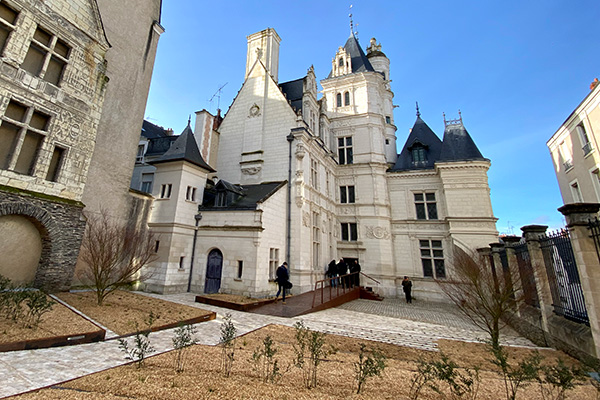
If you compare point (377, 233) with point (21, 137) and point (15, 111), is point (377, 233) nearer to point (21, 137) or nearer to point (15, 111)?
point (21, 137)

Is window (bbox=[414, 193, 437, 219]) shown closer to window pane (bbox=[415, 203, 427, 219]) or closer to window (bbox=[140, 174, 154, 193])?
window pane (bbox=[415, 203, 427, 219])

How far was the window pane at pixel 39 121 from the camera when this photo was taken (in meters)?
9.93

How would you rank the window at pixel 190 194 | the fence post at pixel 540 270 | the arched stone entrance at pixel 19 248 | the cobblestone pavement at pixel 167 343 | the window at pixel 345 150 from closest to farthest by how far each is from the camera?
the cobblestone pavement at pixel 167 343 → the fence post at pixel 540 270 → the arched stone entrance at pixel 19 248 → the window at pixel 190 194 → the window at pixel 345 150

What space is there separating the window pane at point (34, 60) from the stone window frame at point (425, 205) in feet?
78.0

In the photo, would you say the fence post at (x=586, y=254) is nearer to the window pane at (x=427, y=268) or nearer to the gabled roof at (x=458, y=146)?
the window pane at (x=427, y=268)

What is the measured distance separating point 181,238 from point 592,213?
15.4m

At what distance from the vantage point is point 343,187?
23.2 m

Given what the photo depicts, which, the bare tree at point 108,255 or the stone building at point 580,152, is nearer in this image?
the bare tree at point 108,255

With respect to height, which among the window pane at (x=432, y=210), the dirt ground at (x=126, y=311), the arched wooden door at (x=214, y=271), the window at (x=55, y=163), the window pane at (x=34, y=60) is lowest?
the dirt ground at (x=126, y=311)

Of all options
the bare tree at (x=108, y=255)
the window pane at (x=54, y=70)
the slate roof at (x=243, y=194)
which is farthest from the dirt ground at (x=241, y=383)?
the window pane at (x=54, y=70)

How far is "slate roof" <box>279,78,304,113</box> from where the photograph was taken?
19688 millimetres

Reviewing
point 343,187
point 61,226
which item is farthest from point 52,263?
point 343,187

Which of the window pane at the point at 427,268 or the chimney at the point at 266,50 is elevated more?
the chimney at the point at 266,50

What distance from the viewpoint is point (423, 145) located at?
23094 millimetres
